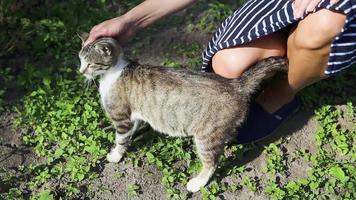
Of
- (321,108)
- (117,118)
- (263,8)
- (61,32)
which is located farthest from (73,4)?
(321,108)

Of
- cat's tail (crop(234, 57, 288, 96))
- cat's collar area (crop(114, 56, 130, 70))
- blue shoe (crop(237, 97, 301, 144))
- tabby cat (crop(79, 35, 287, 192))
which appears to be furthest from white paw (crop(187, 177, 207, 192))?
cat's collar area (crop(114, 56, 130, 70))

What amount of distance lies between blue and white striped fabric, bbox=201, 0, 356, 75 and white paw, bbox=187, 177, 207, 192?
→ 25.9 inches

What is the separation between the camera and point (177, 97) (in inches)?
104

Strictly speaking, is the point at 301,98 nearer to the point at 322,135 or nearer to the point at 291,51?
the point at 322,135

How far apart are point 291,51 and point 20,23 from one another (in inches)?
77.8

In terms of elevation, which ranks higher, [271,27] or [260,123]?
[271,27]

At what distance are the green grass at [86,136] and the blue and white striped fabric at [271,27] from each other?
575 millimetres

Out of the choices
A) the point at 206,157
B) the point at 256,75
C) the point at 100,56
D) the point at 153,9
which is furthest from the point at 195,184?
the point at 153,9

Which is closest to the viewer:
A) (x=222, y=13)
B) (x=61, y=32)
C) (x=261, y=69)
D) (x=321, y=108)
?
(x=261, y=69)

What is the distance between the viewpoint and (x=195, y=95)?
2.62 metres

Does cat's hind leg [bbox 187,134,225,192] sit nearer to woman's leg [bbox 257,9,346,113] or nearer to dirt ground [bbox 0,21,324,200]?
dirt ground [bbox 0,21,324,200]

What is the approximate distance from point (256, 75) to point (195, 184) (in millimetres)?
683

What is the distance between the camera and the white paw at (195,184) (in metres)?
2.84

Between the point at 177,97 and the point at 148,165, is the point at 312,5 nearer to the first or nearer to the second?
the point at 177,97
